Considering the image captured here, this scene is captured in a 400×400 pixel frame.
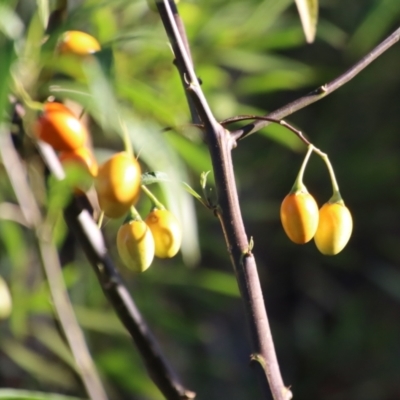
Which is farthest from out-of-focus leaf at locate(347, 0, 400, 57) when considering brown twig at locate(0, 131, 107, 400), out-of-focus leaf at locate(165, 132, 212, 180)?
brown twig at locate(0, 131, 107, 400)

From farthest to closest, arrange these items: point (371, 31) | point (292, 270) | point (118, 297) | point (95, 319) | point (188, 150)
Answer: point (292, 270), point (371, 31), point (95, 319), point (188, 150), point (118, 297)

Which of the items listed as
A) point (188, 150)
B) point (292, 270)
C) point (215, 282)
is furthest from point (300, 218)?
point (292, 270)

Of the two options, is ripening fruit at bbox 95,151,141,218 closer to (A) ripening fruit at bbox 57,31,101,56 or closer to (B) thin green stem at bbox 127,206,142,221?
(B) thin green stem at bbox 127,206,142,221

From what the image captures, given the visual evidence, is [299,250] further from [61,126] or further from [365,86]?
[61,126]

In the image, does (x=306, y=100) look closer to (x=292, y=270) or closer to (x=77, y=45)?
(x=77, y=45)

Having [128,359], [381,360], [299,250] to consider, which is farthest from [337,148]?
[128,359]
